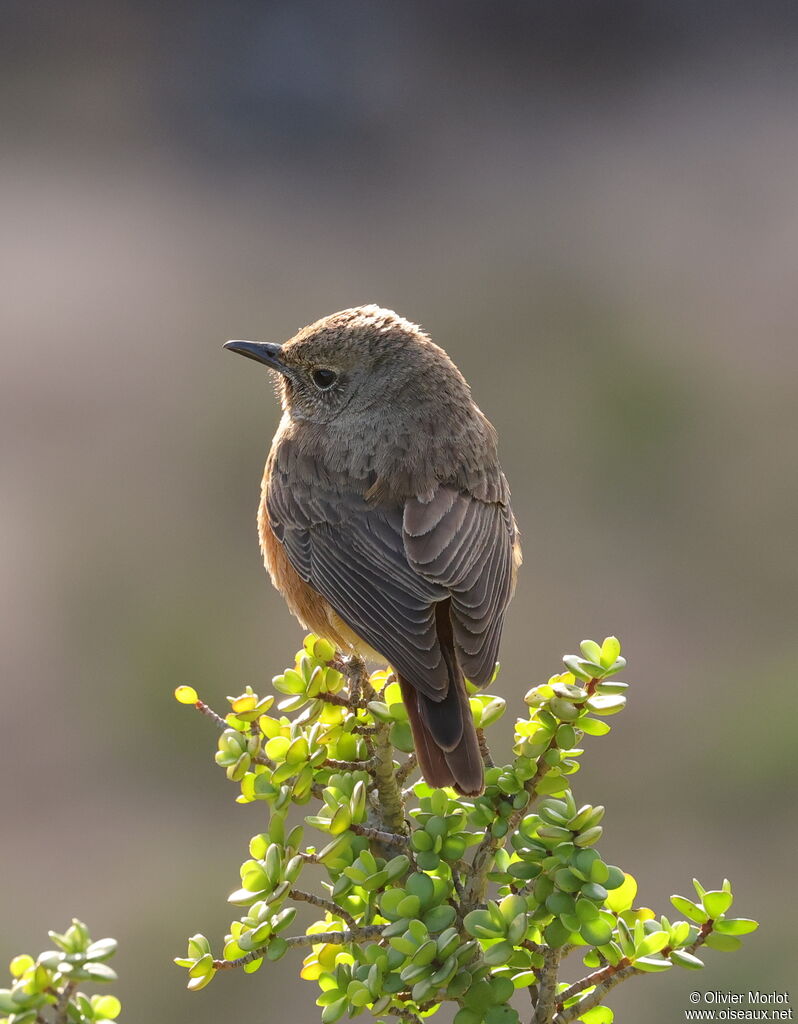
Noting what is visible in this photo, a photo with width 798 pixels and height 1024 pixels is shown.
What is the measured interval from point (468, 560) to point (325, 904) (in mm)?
1372

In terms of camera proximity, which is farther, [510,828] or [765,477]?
[765,477]

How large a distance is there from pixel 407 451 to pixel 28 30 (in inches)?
440

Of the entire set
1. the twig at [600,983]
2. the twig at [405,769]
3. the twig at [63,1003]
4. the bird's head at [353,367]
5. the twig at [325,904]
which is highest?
the bird's head at [353,367]

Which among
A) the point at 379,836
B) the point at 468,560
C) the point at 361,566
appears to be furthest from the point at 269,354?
the point at 379,836

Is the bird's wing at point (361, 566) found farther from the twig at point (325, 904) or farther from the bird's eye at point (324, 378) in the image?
the twig at point (325, 904)

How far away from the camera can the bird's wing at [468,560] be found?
9.29 ft

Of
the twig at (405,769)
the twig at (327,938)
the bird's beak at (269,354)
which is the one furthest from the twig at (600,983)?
the bird's beak at (269,354)

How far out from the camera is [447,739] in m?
2.30

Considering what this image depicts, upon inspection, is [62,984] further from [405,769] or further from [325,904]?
[405,769]

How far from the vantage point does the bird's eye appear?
3643 mm

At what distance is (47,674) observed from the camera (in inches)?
272

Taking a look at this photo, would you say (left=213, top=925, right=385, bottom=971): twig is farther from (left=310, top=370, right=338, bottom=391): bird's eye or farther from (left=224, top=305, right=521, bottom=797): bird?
(left=310, top=370, right=338, bottom=391): bird's eye

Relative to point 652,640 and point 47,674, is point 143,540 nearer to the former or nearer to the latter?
point 47,674

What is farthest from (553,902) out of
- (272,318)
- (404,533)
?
(272,318)
